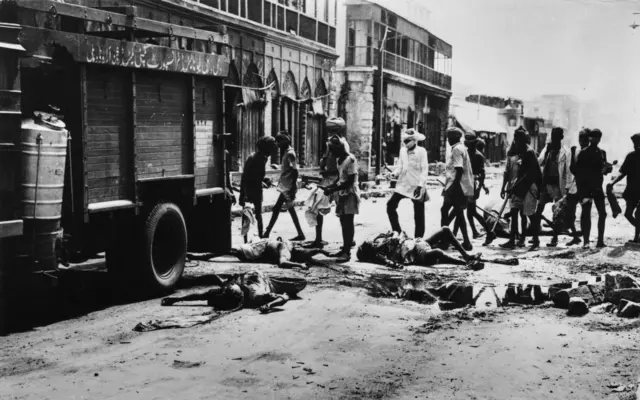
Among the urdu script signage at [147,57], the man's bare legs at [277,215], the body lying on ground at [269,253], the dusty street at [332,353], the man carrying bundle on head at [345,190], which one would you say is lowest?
the dusty street at [332,353]

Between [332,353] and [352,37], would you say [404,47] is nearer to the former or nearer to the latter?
[352,37]

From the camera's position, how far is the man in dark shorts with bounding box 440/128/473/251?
11930 mm

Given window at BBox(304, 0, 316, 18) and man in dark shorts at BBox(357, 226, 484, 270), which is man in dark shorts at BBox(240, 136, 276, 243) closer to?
man in dark shorts at BBox(357, 226, 484, 270)

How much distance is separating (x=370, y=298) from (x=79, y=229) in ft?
9.76

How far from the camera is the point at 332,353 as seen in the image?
580cm

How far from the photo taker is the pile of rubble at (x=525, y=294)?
7562 millimetres

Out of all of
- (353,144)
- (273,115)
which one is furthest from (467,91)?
(273,115)

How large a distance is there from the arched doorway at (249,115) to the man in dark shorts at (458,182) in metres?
10.9

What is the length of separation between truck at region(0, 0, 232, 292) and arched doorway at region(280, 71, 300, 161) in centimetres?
1583

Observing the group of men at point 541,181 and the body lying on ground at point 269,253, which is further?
the group of men at point 541,181

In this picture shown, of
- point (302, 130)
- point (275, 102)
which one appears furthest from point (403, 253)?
point (302, 130)

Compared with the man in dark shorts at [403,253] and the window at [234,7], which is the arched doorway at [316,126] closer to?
the window at [234,7]

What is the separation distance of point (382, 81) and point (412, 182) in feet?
77.9

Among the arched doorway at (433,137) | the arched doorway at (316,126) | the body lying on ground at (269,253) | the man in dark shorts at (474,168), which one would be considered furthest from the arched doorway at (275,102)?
the arched doorway at (433,137)
